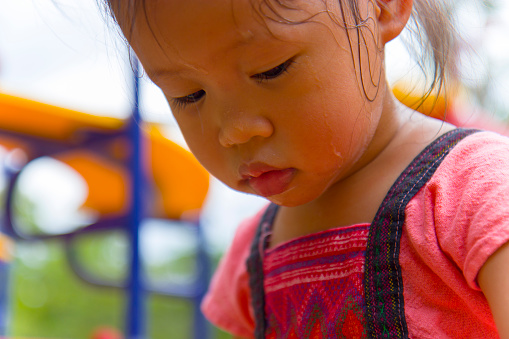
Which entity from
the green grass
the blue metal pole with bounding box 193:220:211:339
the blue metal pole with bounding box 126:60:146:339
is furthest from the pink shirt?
the green grass

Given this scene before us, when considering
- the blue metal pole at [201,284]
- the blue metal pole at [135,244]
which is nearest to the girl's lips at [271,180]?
the blue metal pole at [135,244]

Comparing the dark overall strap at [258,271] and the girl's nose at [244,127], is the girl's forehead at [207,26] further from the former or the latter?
the dark overall strap at [258,271]

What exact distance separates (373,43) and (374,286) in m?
0.22

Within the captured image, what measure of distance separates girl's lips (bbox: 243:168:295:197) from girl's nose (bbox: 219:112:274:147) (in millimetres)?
42

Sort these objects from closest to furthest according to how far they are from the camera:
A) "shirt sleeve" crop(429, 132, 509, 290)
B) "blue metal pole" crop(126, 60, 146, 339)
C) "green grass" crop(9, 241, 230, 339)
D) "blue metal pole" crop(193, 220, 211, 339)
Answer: "shirt sleeve" crop(429, 132, 509, 290)
"blue metal pole" crop(126, 60, 146, 339)
"blue metal pole" crop(193, 220, 211, 339)
"green grass" crop(9, 241, 230, 339)

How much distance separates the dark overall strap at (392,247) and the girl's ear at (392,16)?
11 centimetres

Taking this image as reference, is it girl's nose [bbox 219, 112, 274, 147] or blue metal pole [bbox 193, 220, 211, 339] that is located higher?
girl's nose [bbox 219, 112, 274, 147]

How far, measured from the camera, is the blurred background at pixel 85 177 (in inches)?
26.0

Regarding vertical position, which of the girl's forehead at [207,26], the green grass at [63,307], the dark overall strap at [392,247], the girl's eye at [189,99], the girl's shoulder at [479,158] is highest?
the girl's forehead at [207,26]

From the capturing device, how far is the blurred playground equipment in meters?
1.37

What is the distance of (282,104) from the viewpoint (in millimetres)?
467

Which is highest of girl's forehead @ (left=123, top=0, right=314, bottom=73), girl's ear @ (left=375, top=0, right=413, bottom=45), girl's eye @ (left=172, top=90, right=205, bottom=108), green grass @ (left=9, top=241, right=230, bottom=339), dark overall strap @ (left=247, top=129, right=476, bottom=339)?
girl's ear @ (left=375, top=0, right=413, bottom=45)

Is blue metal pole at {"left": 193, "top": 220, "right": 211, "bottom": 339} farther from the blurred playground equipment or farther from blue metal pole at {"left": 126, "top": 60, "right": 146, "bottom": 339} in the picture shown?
blue metal pole at {"left": 126, "top": 60, "right": 146, "bottom": 339}

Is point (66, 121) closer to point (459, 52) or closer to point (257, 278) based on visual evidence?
point (257, 278)
